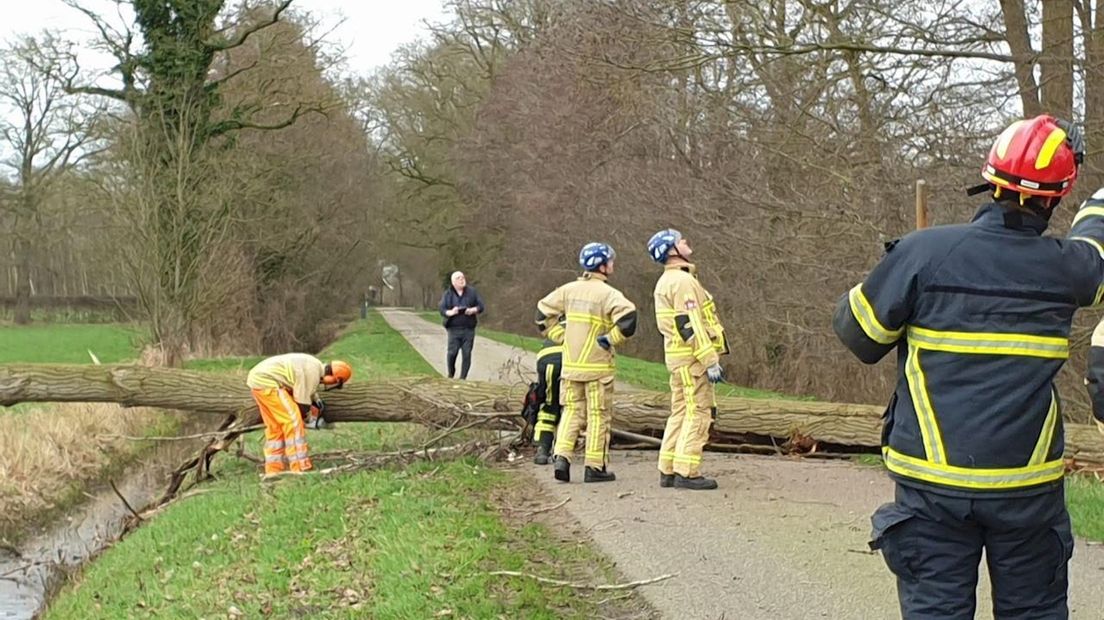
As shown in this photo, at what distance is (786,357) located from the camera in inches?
826

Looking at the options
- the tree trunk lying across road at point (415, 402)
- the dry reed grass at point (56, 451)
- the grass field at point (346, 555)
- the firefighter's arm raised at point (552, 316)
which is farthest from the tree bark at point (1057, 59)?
the dry reed grass at point (56, 451)

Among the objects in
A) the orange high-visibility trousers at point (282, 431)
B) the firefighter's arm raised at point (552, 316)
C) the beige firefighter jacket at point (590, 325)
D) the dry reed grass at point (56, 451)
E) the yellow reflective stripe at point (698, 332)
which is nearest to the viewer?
the yellow reflective stripe at point (698, 332)

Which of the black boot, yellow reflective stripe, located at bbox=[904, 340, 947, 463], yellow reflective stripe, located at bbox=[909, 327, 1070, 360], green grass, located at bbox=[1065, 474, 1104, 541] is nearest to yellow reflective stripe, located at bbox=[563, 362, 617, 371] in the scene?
the black boot

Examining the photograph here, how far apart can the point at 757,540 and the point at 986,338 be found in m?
3.75

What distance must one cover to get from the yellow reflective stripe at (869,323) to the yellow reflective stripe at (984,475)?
38cm

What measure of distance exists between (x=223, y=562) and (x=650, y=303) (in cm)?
2140

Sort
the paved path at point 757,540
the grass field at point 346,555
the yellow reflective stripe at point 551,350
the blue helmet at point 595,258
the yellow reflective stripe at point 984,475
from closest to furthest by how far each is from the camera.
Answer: the yellow reflective stripe at point 984,475, the paved path at point 757,540, the grass field at point 346,555, the blue helmet at point 595,258, the yellow reflective stripe at point 551,350

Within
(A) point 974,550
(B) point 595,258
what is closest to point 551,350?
(B) point 595,258

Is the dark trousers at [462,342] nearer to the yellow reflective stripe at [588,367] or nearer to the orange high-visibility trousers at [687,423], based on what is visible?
the yellow reflective stripe at [588,367]

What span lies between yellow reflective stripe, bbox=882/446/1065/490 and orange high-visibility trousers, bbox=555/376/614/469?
544 centimetres

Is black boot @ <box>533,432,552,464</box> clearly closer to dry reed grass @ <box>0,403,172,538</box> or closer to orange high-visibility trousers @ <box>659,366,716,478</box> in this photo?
orange high-visibility trousers @ <box>659,366,716,478</box>

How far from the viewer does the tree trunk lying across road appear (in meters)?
10.2

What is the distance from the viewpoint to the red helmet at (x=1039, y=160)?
3160mm

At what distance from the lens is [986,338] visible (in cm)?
312
